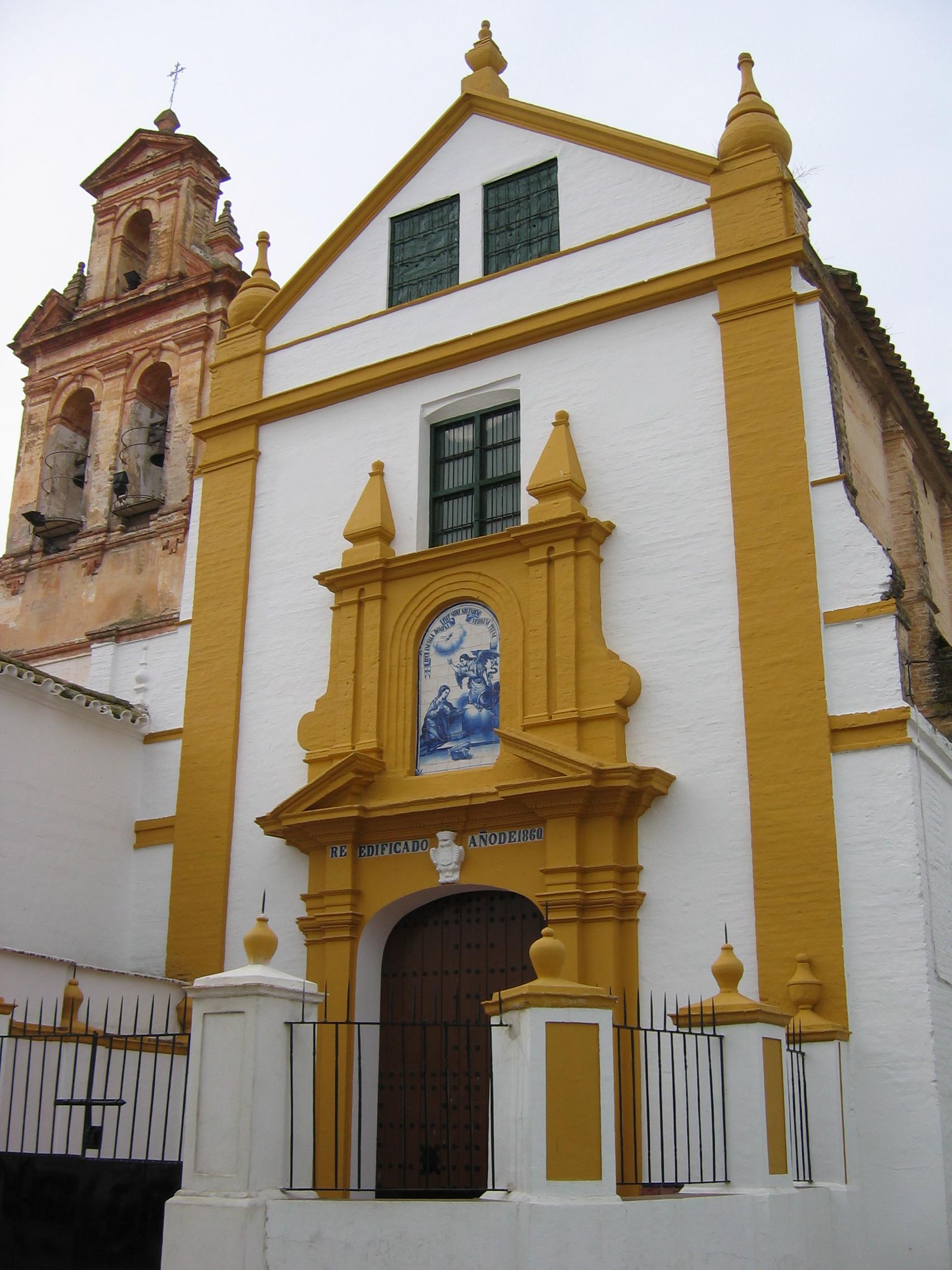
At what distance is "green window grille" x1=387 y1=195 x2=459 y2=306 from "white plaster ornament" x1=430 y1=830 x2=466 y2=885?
19.9 ft

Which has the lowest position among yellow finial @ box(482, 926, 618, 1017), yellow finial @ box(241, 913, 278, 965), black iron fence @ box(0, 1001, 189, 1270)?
black iron fence @ box(0, 1001, 189, 1270)

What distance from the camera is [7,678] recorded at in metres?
13.2

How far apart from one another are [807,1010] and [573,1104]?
3228 mm

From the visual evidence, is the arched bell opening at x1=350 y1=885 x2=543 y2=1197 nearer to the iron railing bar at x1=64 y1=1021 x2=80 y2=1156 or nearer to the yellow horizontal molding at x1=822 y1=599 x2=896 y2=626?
the iron railing bar at x1=64 y1=1021 x2=80 y2=1156

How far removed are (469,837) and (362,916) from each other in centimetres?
121

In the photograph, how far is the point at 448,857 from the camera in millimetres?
12344

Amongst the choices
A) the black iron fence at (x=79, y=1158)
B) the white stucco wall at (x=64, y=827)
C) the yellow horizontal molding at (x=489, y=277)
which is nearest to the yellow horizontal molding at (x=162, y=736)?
the white stucco wall at (x=64, y=827)

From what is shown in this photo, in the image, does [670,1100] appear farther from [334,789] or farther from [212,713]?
[212,713]

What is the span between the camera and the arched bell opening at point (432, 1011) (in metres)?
11.9

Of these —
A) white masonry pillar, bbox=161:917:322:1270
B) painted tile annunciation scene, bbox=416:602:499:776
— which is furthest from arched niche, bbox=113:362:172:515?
white masonry pillar, bbox=161:917:322:1270

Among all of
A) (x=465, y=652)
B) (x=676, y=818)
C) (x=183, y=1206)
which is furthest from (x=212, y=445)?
(x=183, y=1206)

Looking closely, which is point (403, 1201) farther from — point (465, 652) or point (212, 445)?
point (212, 445)

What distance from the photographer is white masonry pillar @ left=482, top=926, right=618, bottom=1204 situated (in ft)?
24.8

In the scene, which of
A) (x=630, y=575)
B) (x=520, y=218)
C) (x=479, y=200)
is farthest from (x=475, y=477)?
(x=479, y=200)
